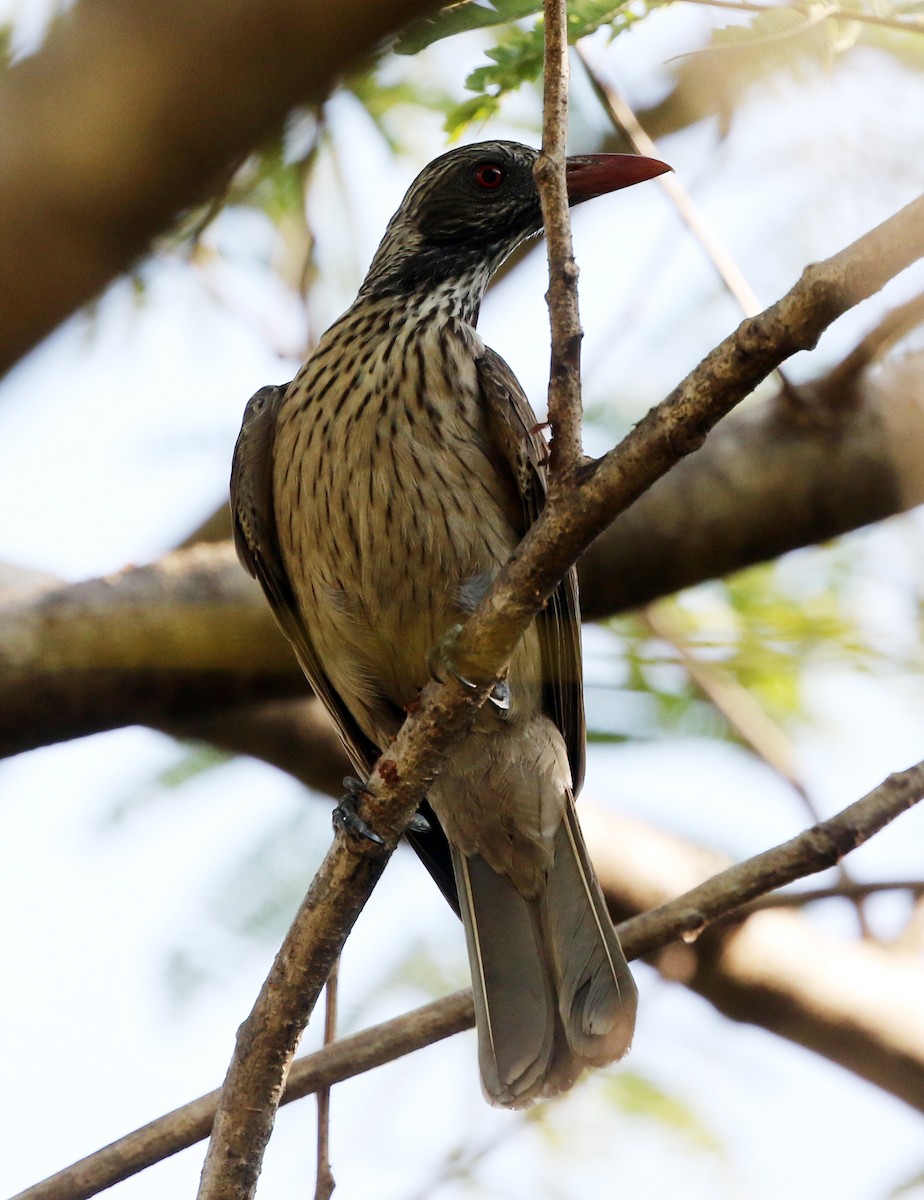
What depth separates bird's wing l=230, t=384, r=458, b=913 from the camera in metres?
4.14

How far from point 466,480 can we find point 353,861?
121 centimetres

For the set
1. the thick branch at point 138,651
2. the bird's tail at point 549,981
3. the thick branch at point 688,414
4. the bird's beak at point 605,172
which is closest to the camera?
the thick branch at point 688,414

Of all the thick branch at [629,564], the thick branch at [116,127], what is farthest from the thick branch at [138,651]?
the thick branch at [116,127]

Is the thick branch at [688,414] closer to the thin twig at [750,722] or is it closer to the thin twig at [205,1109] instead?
the thin twig at [205,1109]

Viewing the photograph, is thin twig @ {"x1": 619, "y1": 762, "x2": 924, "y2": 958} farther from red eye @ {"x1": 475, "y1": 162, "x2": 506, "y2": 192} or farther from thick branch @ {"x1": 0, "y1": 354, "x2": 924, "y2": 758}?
red eye @ {"x1": 475, "y1": 162, "x2": 506, "y2": 192}

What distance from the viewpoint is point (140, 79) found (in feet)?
7.11

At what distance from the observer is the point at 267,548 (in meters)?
4.14

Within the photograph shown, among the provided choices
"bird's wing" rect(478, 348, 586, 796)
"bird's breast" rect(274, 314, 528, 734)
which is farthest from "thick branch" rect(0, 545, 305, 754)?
"bird's wing" rect(478, 348, 586, 796)

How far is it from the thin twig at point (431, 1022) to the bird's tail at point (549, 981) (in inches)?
15.6

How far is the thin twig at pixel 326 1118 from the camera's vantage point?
297cm

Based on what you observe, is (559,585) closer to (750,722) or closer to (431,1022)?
(431,1022)

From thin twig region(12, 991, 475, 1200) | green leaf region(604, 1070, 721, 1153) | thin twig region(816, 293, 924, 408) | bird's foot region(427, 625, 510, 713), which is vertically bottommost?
green leaf region(604, 1070, 721, 1153)

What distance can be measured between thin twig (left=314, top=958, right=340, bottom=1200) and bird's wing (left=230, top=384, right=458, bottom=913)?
78cm

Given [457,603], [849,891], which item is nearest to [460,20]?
[457,603]
